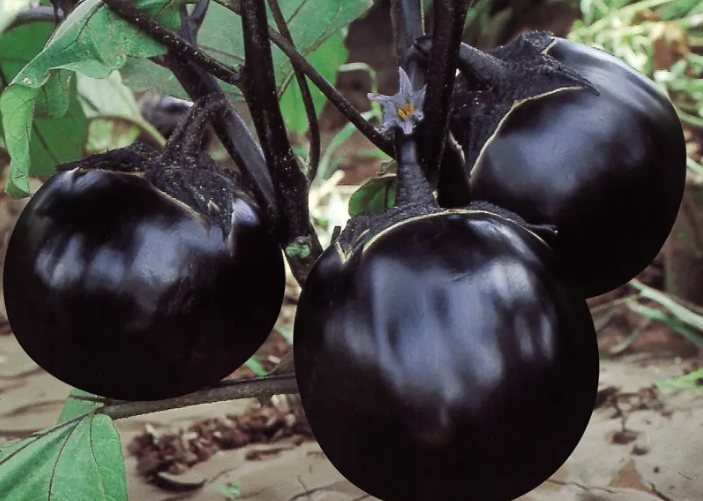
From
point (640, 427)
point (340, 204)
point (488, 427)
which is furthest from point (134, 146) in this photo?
point (340, 204)

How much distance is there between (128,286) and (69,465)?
0.61ft

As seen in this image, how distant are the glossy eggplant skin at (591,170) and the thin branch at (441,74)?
4 cm

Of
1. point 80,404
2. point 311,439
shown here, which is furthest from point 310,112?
point 311,439

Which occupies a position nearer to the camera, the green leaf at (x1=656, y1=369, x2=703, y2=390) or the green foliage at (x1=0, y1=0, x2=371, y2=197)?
the green foliage at (x1=0, y1=0, x2=371, y2=197)

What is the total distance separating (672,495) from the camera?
0.87 m

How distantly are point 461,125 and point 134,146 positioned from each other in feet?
0.78

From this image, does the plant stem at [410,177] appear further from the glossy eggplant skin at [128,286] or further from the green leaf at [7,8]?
the green leaf at [7,8]

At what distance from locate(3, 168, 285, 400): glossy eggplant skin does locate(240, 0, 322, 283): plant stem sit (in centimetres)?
6

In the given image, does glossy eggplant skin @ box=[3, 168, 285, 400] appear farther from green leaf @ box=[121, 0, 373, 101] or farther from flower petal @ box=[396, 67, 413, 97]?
green leaf @ box=[121, 0, 373, 101]

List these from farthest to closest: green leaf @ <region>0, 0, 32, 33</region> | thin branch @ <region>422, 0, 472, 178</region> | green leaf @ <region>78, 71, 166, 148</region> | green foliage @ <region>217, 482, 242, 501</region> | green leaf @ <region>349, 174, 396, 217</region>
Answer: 1. green leaf @ <region>78, 71, 166, 148</region>
2. green foliage @ <region>217, 482, 242, 501</region>
3. green leaf @ <region>349, 174, 396, 217</region>
4. thin branch @ <region>422, 0, 472, 178</region>
5. green leaf @ <region>0, 0, 32, 33</region>

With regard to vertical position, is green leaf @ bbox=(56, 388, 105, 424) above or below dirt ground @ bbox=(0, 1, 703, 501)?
above

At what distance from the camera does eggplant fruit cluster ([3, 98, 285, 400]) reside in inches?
22.5

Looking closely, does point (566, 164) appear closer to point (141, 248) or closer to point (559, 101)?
point (559, 101)

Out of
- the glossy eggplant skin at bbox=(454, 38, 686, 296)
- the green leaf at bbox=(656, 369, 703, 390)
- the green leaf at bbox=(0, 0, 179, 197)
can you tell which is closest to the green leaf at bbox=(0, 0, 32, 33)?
the green leaf at bbox=(0, 0, 179, 197)
